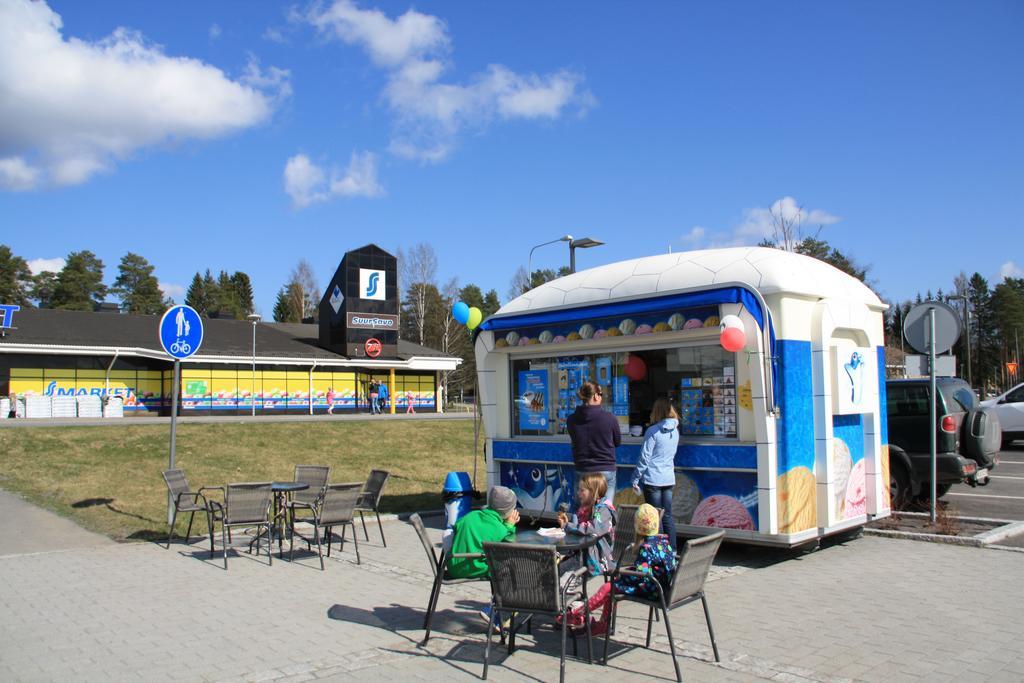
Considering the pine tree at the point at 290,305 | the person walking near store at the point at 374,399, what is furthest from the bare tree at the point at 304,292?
the person walking near store at the point at 374,399

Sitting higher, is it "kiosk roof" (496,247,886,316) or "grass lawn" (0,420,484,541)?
"kiosk roof" (496,247,886,316)

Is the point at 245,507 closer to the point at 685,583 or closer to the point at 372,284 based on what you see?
the point at 685,583

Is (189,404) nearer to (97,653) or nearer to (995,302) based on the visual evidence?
(97,653)

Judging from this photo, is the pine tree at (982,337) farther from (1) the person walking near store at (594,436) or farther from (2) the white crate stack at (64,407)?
(1) the person walking near store at (594,436)

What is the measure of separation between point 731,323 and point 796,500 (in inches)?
74.5

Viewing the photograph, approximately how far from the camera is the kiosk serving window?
857 cm

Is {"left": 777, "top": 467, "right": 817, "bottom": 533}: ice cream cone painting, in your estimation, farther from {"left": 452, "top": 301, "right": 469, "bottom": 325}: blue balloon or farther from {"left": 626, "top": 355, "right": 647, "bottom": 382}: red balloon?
{"left": 452, "top": 301, "right": 469, "bottom": 325}: blue balloon

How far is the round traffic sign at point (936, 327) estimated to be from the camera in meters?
10.0

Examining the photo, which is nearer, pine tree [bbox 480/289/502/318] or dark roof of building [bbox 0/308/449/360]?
dark roof of building [bbox 0/308/449/360]

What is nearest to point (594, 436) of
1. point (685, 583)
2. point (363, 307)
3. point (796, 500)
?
point (796, 500)

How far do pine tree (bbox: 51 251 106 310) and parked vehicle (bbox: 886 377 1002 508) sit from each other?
7971 cm

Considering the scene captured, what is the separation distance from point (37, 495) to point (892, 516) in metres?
13.3

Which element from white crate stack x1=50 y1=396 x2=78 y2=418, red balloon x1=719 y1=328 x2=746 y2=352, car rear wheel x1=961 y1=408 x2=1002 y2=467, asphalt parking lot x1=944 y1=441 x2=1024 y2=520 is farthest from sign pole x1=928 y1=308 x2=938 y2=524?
white crate stack x1=50 y1=396 x2=78 y2=418

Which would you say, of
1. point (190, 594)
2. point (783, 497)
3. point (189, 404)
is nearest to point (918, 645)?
point (783, 497)
